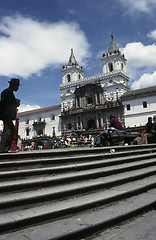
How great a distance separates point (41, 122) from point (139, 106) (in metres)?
22.4

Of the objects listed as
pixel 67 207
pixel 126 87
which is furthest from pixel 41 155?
pixel 126 87

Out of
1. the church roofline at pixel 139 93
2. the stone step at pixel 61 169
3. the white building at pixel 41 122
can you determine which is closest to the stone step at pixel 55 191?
the stone step at pixel 61 169

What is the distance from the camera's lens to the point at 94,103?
40.1 m

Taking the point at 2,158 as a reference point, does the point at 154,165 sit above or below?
below

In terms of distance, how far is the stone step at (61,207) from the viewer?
2244 mm

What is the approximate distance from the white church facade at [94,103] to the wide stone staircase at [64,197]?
32025mm

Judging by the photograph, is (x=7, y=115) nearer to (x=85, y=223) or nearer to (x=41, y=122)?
(x=85, y=223)

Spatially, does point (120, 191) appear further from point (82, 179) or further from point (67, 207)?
point (67, 207)

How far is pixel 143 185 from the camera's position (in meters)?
3.61

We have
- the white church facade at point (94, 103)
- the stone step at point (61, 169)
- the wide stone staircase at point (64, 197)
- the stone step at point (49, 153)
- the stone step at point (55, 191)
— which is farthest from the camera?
the white church facade at point (94, 103)

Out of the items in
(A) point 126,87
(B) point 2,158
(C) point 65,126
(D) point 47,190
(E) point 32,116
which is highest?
(A) point 126,87

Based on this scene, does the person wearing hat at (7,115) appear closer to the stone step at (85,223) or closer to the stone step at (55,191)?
the stone step at (55,191)

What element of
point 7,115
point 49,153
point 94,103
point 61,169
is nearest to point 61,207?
point 61,169

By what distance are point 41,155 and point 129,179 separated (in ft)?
6.06
